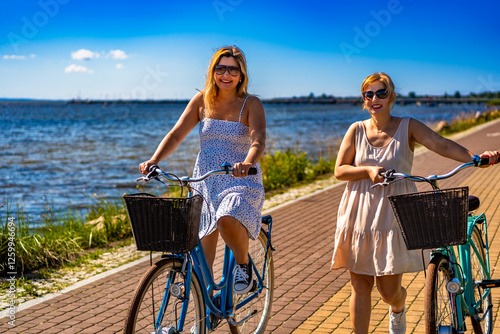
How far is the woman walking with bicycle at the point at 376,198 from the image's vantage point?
3516 mm

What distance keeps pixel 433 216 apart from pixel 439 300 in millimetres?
609

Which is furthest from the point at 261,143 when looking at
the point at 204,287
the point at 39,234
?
the point at 39,234

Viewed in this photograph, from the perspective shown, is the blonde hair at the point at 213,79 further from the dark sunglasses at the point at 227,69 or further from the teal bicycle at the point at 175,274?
the teal bicycle at the point at 175,274

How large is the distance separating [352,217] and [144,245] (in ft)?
4.29

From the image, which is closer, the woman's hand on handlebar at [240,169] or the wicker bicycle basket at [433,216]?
the wicker bicycle basket at [433,216]

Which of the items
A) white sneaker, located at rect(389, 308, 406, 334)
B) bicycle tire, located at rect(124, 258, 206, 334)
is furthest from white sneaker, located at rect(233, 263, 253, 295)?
white sneaker, located at rect(389, 308, 406, 334)

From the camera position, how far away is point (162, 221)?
3047 mm

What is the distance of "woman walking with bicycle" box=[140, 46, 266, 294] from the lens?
3.73m

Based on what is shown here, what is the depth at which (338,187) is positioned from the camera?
1297 centimetres

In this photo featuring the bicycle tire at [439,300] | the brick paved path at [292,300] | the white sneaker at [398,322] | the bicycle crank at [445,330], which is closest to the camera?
the bicycle tire at [439,300]

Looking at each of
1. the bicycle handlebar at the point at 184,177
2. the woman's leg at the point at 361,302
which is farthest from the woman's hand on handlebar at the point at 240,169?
the woman's leg at the point at 361,302

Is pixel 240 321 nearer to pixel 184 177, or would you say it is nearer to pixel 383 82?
pixel 184 177

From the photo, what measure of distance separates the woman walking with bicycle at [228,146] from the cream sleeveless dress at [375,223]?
0.58 metres

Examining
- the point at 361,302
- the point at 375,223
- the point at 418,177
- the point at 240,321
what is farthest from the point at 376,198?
the point at 240,321
